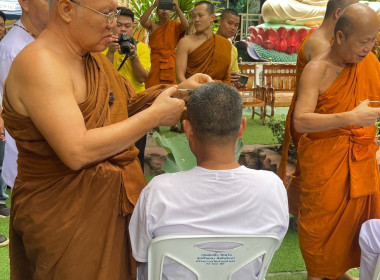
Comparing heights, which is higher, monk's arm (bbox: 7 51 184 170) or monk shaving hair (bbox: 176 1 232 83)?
monk's arm (bbox: 7 51 184 170)

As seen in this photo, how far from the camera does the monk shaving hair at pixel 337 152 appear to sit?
2585 millimetres

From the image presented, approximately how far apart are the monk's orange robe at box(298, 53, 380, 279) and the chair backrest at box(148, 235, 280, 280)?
4.16 ft

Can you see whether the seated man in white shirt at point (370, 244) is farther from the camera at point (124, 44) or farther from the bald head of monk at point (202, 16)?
the bald head of monk at point (202, 16)

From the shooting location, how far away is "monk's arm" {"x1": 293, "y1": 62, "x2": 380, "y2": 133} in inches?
96.9

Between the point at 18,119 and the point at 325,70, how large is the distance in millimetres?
1736

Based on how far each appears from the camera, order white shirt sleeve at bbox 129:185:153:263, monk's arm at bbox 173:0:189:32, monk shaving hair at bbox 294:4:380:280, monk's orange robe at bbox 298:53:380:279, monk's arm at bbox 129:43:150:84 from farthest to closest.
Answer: monk's arm at bbox 173:0:189:32 < monk's arm at bbox 129:43:150:84 < monk's orange robe at bbox 298:53:380:279 < monk shaving hair at bbox 294:4:380:280 < white shirt sleeve at bbox 129:185:153:263

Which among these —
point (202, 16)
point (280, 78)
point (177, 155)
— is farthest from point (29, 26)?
point (280, 78)

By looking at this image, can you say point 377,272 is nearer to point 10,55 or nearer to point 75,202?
point 75,202

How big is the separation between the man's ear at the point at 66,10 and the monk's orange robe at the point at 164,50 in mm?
4393

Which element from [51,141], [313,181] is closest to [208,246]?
[51,141]

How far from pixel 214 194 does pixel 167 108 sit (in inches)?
13.2

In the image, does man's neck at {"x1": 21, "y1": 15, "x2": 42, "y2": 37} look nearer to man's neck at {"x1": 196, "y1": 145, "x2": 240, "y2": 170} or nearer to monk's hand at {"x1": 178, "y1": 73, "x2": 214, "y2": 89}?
monk's hand at {"x1": 178, "y1": 73, "x2": 214, "y2": 89}

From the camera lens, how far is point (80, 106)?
5.32 feet

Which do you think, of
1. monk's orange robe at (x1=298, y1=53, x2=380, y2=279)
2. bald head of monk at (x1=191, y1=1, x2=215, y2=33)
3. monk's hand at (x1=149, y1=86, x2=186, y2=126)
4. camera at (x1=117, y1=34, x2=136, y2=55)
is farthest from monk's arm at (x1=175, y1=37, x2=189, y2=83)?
monk's hand at (x1=149, y1=86, x2=186, y2=126)
